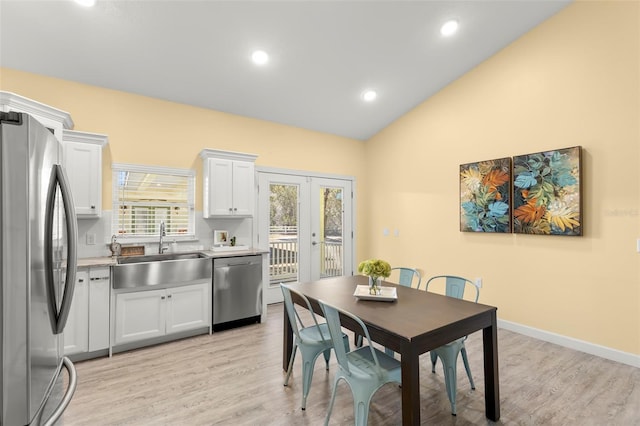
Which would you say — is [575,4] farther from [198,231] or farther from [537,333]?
[198,231]

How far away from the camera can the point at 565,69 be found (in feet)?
10.9

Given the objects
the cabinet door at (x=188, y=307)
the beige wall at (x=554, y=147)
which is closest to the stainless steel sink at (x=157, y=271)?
the cabinet door at (x=188, y=307)

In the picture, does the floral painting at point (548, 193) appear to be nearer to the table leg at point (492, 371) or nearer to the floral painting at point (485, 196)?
the floral painting at point (485, 196)

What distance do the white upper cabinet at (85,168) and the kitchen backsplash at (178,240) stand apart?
0.95 ft

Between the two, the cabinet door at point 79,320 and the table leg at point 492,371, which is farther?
the cabinet door at point 79,320

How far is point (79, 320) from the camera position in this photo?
2.89 m

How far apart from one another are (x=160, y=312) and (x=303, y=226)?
2.55 metres

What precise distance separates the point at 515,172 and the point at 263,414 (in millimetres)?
3671

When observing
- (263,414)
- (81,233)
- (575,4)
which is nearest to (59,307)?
(263,414)

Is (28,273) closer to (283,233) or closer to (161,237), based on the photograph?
(161,237)

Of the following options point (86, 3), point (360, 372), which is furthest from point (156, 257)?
point (360, 372)

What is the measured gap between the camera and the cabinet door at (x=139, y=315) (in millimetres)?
3086

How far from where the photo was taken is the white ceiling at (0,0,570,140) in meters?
2.84

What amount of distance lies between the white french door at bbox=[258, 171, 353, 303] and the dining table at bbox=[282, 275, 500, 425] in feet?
7.69
